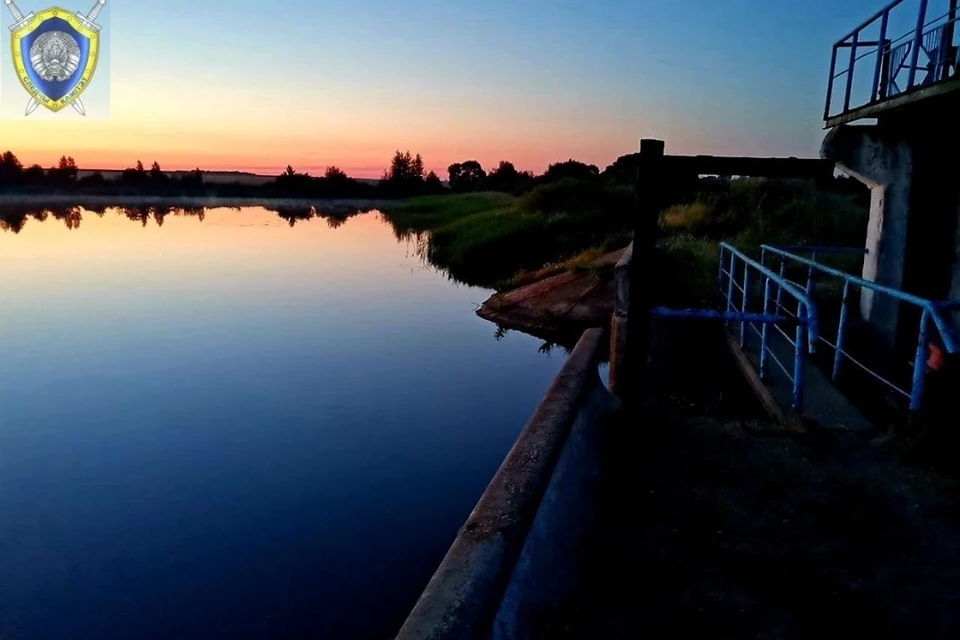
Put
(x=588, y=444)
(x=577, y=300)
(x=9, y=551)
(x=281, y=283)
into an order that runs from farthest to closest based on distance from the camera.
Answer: (x=281, y=283), (x=577, y=300), (x=9, y=551), (x=588, y=444)

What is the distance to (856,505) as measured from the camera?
386 centimetres

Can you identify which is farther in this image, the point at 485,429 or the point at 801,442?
the point at 485,429

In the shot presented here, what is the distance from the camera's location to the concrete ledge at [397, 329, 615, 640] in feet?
8.00

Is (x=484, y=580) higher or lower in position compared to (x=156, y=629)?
higher

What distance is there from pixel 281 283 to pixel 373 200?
211 feet

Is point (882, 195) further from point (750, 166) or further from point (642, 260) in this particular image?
point (642, 260)

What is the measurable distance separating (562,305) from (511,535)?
1247 centimetres

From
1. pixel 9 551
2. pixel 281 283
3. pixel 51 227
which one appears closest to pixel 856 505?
pixel 9 551

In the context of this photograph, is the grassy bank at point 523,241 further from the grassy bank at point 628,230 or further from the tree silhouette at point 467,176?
the tree silhouette at point 467,176

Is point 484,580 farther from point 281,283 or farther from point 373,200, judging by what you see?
point 373,200

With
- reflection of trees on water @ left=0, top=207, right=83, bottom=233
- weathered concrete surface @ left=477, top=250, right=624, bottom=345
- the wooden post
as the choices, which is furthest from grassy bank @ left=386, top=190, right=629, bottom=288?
reflection of trees on water @ left=0, top=207, right=83, bottom=233

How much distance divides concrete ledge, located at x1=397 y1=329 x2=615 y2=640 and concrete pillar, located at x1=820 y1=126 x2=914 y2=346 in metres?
5.42

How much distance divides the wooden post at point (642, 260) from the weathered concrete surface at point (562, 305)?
8500mm

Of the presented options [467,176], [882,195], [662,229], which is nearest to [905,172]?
[882,195]
